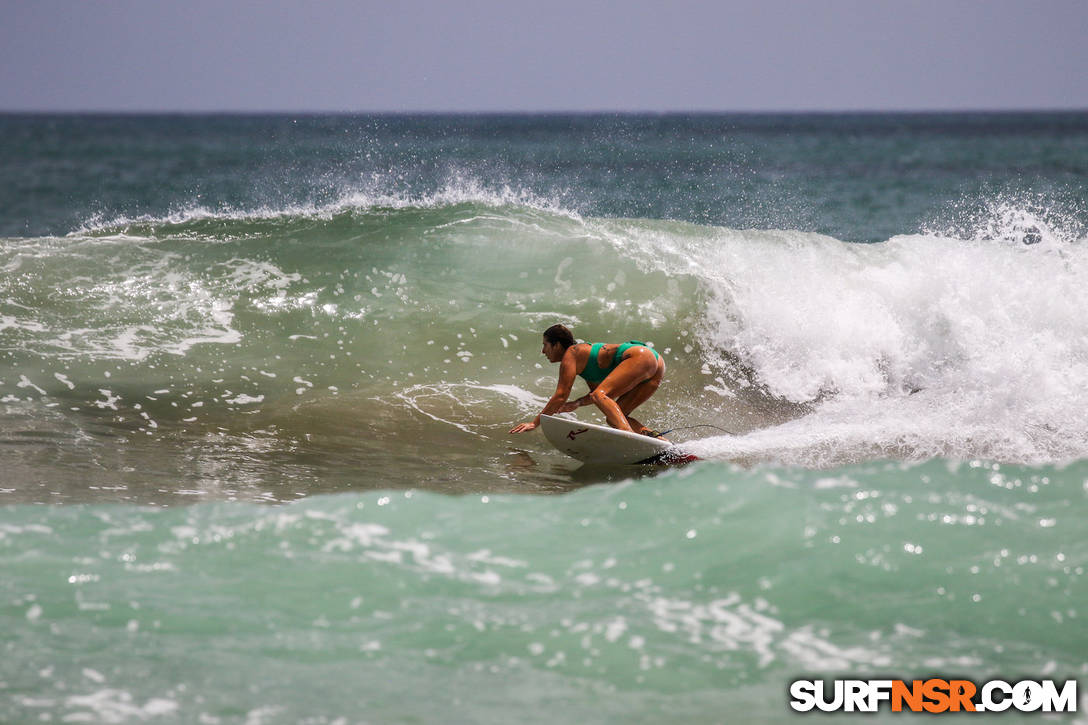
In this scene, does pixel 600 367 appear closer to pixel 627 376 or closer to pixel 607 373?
pixel 607 373

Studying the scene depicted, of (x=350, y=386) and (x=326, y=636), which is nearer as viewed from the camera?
(x=326, y=636)

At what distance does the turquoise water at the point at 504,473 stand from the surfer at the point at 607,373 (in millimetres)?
510

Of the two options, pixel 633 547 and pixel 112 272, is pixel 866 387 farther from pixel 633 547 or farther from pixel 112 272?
pixel 112 272

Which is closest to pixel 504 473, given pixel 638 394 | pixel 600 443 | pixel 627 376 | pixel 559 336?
pixel 600 443

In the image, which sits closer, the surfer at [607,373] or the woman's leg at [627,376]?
the surfer at [607,373]

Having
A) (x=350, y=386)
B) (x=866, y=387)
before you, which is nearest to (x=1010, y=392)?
(x=866, y=387)

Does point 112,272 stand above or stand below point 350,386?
above

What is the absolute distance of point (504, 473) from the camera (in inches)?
303

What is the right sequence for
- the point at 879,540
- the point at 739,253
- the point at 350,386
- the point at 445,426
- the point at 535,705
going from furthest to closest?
the point at 739,253, the point at 350,386, the point at 445,426, the point at 879,540, the point at 535,705

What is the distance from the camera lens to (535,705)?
412 cm

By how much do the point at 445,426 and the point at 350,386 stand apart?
1409mm

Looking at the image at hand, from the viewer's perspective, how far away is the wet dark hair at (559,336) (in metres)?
7.99

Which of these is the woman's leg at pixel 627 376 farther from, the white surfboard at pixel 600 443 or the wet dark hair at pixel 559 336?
the wet dark hair at pixel 559 336

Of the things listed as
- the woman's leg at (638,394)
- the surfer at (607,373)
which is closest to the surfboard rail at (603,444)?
the surfer at (607,373)
